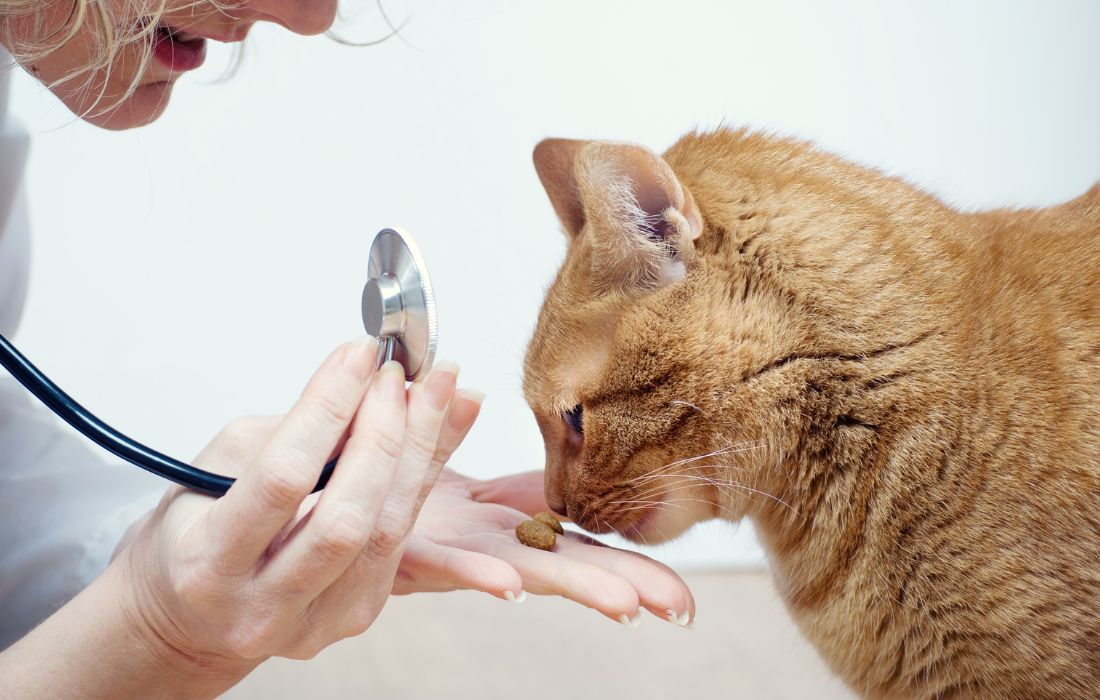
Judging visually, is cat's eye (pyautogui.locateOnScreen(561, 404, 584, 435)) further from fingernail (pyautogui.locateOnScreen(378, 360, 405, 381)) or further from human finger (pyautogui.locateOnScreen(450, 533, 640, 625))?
fingernail (pyautogui.locateOnScreen(378, 360, 405, 381))

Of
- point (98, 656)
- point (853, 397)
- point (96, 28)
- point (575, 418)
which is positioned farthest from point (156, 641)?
point (853, 397)

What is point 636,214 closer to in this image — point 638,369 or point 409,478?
point 638,369

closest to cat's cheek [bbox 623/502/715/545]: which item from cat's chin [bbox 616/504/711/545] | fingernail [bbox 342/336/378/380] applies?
cat's chin [bbox 616/504/711/545]

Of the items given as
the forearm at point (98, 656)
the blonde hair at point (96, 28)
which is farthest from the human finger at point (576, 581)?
the blonde hair at point (96, 28)

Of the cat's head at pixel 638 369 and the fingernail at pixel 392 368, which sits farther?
the cat's head at pixel 638 369

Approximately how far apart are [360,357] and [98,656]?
0.43 m

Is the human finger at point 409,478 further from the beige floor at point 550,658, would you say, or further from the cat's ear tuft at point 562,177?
the beige floor at point 550,658

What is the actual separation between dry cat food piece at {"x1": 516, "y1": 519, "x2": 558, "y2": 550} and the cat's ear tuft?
41 centimetres

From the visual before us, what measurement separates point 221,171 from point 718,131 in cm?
122

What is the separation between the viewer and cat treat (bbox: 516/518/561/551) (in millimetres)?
1072

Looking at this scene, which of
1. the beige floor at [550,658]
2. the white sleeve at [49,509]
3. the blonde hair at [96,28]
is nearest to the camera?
the blonde hair at [96,28]

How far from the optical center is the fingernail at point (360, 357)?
0.84 metres

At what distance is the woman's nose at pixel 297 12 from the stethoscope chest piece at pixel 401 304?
0.44 m

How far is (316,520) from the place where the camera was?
81 centimetres
